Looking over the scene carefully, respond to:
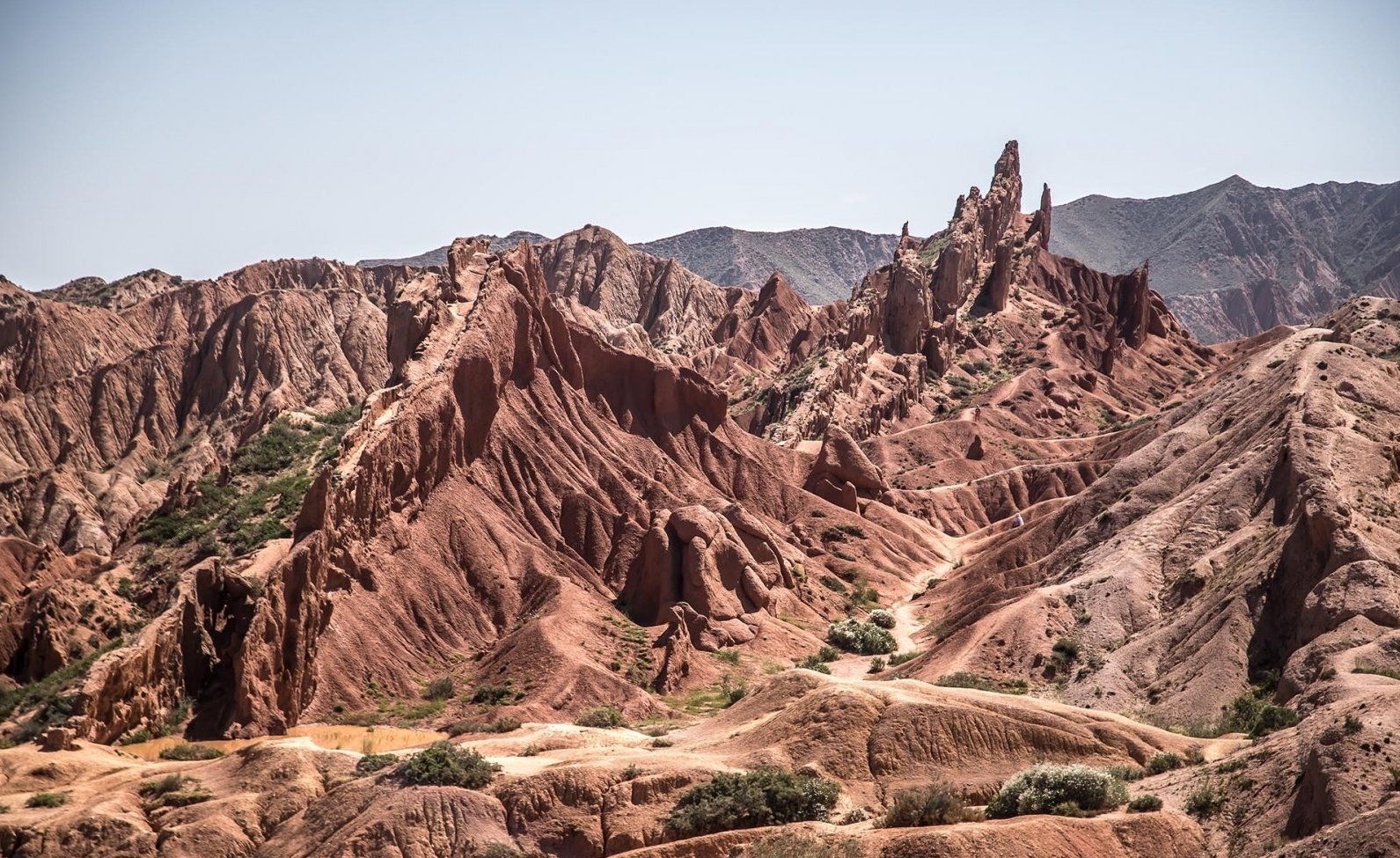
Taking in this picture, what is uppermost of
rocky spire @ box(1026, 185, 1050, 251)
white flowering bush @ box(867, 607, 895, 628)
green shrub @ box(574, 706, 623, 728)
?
rocky spire @ box(1026, 185, 1050, 251)

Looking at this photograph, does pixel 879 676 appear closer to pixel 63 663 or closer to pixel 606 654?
pixel 606 654

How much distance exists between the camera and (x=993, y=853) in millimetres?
25188

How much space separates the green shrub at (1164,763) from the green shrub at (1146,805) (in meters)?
2.41

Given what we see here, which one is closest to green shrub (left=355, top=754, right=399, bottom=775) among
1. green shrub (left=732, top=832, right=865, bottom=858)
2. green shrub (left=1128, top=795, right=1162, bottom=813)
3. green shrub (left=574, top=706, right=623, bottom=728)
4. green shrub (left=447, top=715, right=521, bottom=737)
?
green shrub (left=447, top=715, right=521, bottom=737)

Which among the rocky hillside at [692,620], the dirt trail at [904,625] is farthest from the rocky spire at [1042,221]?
the dirt trail at [904,625]

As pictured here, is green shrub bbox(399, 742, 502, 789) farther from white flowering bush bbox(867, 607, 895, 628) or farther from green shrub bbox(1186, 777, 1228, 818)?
white flowering bush bbox(867, 607, 895, 628)

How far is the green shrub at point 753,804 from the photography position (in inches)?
1131

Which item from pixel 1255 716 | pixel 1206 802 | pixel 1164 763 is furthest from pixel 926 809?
pixel 1255 716

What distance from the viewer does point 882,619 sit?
69.1 metres

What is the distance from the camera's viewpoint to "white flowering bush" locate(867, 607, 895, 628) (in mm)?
68688

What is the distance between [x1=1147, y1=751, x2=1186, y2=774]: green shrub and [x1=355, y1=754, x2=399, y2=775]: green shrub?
1652cm

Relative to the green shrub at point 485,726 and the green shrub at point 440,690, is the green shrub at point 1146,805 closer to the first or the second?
the green shrub at point 485,726

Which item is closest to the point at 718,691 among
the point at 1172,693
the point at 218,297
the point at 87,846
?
the point at 1172,693

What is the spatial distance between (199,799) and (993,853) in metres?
18.1
